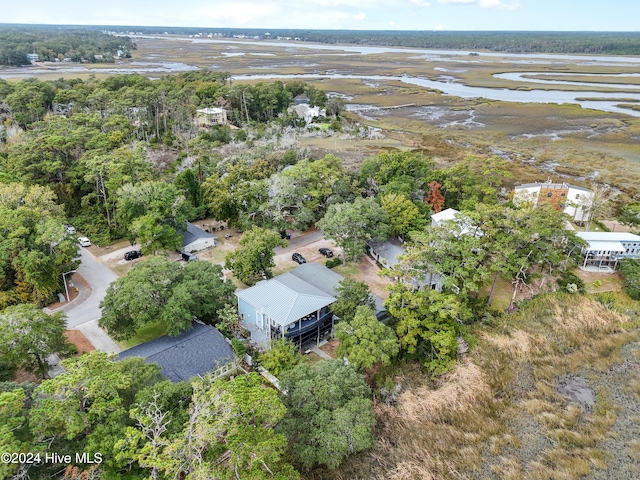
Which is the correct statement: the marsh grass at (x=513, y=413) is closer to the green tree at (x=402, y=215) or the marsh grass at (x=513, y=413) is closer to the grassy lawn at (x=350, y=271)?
the grassy lawn at (x=350, y=271)

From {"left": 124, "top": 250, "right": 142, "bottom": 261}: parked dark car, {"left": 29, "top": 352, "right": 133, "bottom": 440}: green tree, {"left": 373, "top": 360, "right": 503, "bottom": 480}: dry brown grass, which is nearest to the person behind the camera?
{"left": 29, "top": 352, "right": 133, "bottom": 440}: green tree

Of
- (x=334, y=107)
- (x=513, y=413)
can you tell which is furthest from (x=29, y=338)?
(x=334, y=107)

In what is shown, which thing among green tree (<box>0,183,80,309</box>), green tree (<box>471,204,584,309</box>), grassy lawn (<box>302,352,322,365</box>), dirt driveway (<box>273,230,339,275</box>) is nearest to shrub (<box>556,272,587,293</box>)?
green tree (<box>471,204,584,309</box>)

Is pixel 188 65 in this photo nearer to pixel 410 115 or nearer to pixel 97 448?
pixel 410 115

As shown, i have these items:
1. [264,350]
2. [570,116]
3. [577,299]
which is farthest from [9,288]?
[570,116]

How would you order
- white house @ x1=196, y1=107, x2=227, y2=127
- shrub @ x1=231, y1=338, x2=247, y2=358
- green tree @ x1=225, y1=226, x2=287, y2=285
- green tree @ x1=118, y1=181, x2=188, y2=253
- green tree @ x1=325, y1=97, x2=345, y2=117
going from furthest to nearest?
green tree @ x1=325, y1=97, x2=345, y2=117 → white house @ x1=196, y1=107, x2=227, y2=127 → green tree @ x1=118, y1=181, x2=188, y2=253 → green tree @ x1=225, y1=226, x2=287, y2=285 → shrub @ x1=231, y1=338, x2=247, y2=358

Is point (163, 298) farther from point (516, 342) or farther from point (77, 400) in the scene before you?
point (516, 342)

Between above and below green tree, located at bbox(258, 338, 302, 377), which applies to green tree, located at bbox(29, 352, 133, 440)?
above

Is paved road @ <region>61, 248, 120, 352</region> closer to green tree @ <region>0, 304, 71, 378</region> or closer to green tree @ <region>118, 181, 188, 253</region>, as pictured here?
green tree @ <region>118, 181, 188, 253</region>
